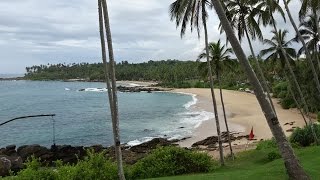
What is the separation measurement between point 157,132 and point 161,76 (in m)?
112

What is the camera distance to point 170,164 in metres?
19.7

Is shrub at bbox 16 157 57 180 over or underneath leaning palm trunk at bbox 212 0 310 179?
underneath

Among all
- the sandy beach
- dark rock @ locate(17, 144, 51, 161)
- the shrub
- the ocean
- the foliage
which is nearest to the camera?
the shrub

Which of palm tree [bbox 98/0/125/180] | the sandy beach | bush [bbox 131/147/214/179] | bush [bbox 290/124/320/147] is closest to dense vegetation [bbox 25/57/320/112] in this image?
the sandy beach

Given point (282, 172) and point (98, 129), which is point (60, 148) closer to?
point (98, 129)

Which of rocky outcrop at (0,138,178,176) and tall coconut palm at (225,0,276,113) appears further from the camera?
rocky outcrop at (0,138,178,176)

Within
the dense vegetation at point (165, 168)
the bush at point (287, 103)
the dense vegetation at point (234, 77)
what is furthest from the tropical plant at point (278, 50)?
the bush at point (287, 103)

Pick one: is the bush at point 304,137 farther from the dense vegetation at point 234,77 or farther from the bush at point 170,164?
the bush at point 170,164

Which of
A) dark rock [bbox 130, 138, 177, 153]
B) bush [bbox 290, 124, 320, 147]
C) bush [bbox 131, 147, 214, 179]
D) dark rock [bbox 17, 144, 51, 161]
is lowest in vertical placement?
dark rock [bbox 130, 138, 177, 153]

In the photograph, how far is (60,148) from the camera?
41094 millimetres

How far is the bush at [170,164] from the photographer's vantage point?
19.5 meters

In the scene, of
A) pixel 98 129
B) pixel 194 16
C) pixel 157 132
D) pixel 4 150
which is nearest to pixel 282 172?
pixel 194 16

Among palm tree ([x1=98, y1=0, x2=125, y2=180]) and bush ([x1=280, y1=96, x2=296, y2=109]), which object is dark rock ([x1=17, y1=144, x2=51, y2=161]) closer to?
palm tree ([x1=98, y1=0, x2=125, y2=180])

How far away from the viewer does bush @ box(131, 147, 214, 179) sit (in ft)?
64.0
